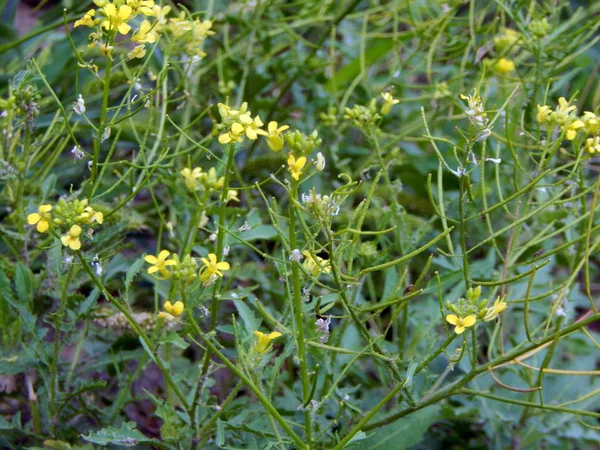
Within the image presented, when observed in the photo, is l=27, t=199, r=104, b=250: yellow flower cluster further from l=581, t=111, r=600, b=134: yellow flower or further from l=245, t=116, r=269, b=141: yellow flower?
l=581, t=111, r=600, b=134: yellow flower

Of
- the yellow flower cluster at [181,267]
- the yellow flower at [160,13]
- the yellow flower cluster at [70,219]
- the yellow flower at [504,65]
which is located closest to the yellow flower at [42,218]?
the yellow flower cluster at [70,219]

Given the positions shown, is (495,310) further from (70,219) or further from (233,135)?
(70,219)

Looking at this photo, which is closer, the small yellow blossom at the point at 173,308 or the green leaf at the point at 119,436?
the small yellow blossom at the point at 173,308

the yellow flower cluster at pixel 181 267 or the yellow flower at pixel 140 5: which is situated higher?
the yellow flower at pixel 140 5

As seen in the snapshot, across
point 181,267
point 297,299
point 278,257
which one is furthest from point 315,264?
point 278,257

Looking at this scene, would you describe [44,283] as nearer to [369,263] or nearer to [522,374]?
[369,263]

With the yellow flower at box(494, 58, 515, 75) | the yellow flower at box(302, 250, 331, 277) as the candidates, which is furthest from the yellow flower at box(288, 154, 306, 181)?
the yellow flower at box(494, 58, 515, 75)

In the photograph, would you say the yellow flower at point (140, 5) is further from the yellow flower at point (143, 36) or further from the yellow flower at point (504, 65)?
the yellow flower at point (504, 65)

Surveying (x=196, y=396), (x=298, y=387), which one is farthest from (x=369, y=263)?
(x=196, y=396)
